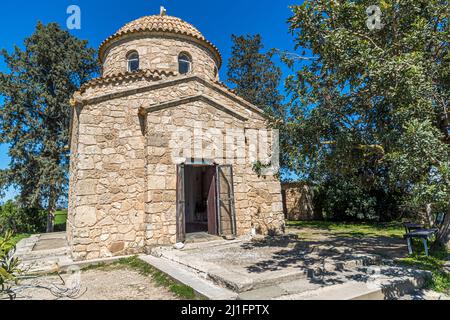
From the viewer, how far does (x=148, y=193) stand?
7.45 m

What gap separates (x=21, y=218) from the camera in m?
16.7

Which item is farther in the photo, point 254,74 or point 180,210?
point 254,74

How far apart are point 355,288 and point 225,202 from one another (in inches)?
185

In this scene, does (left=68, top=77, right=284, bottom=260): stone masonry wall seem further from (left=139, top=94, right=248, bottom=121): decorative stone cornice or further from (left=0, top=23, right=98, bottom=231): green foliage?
(left=0, top=23, right=98, bottom=231): green foliage

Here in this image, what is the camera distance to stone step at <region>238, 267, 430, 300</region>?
12.5 ft

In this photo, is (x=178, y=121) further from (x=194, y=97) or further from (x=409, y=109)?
(x=409, y=109)

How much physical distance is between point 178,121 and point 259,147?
3.31m

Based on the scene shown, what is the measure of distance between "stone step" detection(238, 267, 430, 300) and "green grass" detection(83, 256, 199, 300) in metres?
0.93

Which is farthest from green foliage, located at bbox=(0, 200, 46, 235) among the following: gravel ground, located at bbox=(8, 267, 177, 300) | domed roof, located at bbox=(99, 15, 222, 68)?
gravel ground, located at bbox=(8, 267, 177, 300)

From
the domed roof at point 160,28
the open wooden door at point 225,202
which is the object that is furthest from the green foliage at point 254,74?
the open wooden door at point 225,202

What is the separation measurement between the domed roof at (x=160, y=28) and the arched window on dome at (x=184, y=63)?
874 mm

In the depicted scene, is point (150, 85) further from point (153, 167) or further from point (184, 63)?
point (184, 63)

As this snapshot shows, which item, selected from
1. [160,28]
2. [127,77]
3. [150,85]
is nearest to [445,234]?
[150,85]
